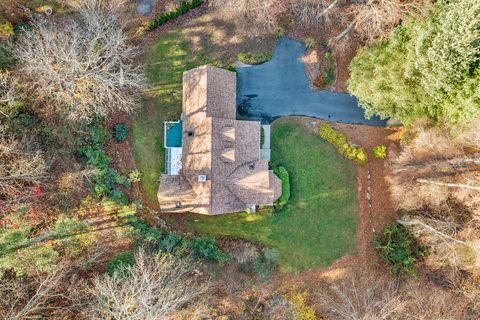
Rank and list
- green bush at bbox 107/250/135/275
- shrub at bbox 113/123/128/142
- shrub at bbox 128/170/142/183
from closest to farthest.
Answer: green bush at bbox 107/250/135/275 < shrub at bbox 128/170/142/183 < shrub at bbox 113/123/128/142

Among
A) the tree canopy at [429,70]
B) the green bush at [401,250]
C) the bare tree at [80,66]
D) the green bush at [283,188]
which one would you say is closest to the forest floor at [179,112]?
the green bush at [401,250]

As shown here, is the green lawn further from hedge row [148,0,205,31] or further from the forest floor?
hedge row [148,0,205,31]

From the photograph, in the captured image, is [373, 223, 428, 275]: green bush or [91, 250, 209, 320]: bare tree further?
[373, 223, 428, 275]: green bush

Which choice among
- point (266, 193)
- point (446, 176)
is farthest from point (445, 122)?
point (266, 193)

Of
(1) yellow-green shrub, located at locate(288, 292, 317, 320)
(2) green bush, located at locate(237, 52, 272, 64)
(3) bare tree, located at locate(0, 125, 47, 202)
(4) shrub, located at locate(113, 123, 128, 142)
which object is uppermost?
(2) green bush, located at locate(237, 52, 272, 64)

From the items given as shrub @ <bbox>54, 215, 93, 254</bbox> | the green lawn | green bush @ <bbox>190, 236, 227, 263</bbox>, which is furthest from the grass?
shrub @ <bbox>54, 215, 93, 254</bbox>

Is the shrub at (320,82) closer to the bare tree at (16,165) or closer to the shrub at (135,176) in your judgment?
the shrub at (135,176)
